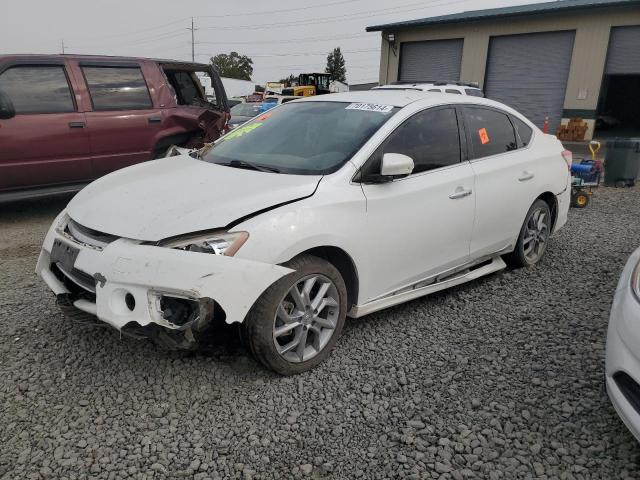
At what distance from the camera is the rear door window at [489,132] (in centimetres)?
403

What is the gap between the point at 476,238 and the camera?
3941mm

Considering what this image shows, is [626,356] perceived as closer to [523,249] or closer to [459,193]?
[459,193]

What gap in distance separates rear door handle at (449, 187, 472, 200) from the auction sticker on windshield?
76cm

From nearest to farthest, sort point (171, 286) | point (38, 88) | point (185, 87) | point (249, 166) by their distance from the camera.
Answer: point (171, 286), point (249, 166), point (38, 88), point (185, 87)

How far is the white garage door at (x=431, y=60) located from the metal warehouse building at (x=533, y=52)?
41mm

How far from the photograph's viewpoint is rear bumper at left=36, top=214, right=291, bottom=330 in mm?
2414

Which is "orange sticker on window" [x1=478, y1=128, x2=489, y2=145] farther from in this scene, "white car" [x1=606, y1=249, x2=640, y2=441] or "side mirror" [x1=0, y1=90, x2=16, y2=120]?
"side mirror" [x1=0, y1=90, x2=16, y2=120]

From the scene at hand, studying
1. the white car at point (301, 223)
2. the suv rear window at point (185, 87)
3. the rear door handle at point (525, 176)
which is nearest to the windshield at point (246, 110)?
the suv rear window at point (185, 87)

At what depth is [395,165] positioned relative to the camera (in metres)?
3.05

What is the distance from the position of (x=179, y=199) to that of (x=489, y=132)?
2.68m

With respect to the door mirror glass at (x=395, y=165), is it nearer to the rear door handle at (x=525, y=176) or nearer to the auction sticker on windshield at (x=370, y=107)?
the auction sticker on windshield at (x=370, y=107)

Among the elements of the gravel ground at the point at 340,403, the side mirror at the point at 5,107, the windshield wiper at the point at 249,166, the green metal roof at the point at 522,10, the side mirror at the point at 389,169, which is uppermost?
the green metal roof at the point at 522,10

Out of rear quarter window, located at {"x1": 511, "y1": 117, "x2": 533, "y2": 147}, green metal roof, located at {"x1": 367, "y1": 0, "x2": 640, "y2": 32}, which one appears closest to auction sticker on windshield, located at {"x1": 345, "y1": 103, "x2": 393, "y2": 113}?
rear quarter window, located at {"x1": 511, "y1": 117, "x2": 533, "y2": 147}

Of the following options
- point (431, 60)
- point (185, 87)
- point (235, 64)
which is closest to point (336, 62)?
point (235, 64)
